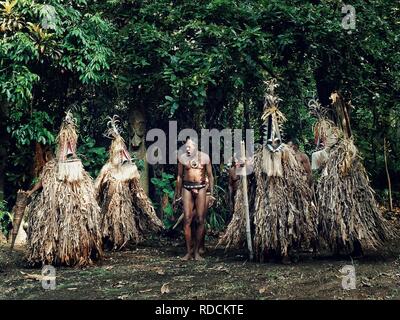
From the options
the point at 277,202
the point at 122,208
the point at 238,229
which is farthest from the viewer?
the point at 122,208

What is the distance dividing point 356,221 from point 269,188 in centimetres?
112

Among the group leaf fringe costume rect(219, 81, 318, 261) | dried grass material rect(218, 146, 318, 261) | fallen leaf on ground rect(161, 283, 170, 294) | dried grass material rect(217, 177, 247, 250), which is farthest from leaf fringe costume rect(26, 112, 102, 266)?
dried grass material rect(218, 146, 318, 261)

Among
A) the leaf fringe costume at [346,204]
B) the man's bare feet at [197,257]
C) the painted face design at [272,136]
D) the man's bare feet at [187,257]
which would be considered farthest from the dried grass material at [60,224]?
the leaf fringe costume at [346,204]

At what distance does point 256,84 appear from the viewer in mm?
9914

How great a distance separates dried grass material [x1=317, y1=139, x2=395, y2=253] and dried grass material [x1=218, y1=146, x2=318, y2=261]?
194 millimetres

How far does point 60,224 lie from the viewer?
263 inches

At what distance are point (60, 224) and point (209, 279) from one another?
204cm

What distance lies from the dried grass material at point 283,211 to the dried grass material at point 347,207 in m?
0.19

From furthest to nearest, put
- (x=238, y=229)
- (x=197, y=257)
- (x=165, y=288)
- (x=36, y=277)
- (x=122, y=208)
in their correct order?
(x=122, y=208), (x=197, y=257), (x=238, y=229), (x=36, y=277), (x=165, y=288)

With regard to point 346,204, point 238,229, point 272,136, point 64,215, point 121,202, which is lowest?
point 238,229

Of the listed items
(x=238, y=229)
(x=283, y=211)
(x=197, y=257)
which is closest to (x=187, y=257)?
(x=197, y=257)

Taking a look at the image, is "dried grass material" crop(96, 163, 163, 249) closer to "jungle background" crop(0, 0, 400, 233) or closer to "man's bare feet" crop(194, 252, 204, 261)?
"jungle background" crop(0, 0, 400, 233)

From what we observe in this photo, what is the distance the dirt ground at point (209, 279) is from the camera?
17.3 ft

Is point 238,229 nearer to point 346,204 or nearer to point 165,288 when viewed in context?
point 346,204
